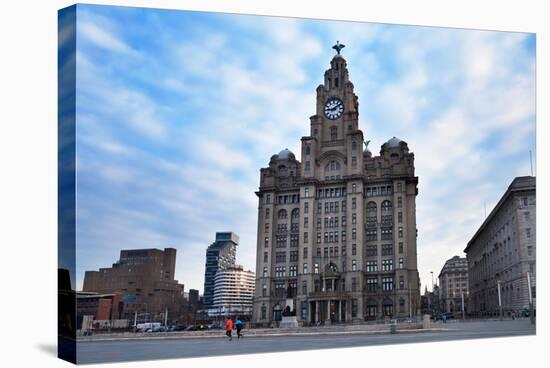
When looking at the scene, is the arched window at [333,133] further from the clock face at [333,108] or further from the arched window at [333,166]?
the arched window at [333,166]

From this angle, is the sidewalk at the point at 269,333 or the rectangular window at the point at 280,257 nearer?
the sidewalk at the point at 269,333

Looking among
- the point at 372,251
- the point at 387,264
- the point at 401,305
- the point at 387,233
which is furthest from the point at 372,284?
the point at 387,233

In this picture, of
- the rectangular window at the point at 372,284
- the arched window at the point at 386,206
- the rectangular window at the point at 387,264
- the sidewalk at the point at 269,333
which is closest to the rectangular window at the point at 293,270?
the rectangular window at the point at 372,284

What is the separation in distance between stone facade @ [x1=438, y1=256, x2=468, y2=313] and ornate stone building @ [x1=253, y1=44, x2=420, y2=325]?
342 ft

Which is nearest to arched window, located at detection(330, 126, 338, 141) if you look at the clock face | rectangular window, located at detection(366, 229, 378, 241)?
the clock face

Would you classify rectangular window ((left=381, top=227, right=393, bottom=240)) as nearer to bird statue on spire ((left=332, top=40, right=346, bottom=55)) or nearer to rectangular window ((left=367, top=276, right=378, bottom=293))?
rectangular window ((left=367, top=276, right=378, bottom=293))

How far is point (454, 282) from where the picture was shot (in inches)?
7023

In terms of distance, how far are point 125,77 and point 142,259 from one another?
2801 centimetres

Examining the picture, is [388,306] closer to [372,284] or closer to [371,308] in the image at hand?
[371,308]

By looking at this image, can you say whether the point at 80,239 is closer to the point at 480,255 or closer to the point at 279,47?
the point at 279,47

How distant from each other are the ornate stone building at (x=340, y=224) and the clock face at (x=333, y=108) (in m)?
0.13

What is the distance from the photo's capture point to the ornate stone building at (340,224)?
72.7m

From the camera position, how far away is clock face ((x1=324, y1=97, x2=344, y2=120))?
74.4m

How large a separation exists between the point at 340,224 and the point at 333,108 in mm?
14721
